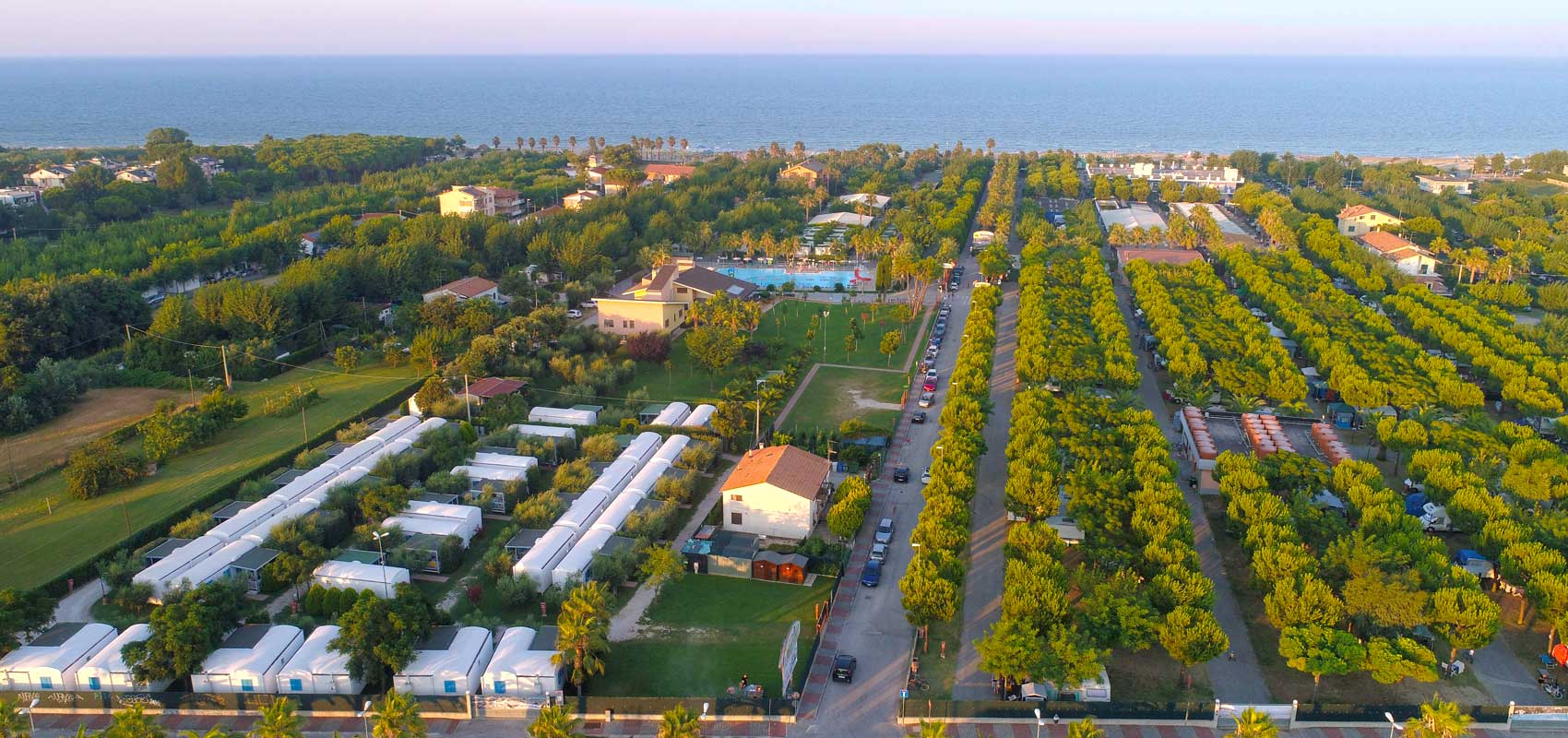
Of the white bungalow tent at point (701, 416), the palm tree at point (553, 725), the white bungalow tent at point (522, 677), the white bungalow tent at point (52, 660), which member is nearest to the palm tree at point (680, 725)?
the palm tree at point (553, 725)

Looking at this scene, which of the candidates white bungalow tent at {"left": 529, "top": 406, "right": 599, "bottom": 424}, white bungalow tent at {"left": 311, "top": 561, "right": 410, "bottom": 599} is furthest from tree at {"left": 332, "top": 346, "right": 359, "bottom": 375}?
white bungalow tent at {"left": 311, "top": 561, "right": 410, "bottom": 599}

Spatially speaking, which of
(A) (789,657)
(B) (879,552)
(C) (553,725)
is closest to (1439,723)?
(A) (789,657)

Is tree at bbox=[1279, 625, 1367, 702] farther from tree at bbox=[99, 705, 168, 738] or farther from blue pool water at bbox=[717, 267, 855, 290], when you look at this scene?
blue pool water at bbox=[717, 267, 855, 290]

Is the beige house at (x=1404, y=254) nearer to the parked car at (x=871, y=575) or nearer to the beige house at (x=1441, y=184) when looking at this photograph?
the beige house at (x=1441, y=184)

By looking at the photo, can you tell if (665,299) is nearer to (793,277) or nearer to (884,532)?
(793,277)

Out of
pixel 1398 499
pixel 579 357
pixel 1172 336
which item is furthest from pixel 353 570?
pixel 1172 336

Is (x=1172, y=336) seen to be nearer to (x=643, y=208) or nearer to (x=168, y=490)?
(x=168, y=490)
